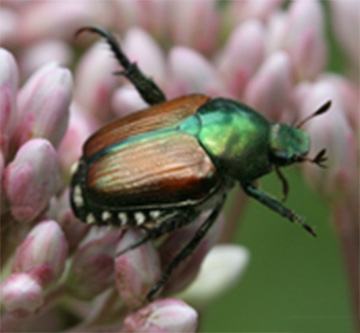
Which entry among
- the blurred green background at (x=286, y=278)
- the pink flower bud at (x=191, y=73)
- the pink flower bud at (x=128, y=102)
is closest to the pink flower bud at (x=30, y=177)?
the pink flower bud at (x=128, y=102)

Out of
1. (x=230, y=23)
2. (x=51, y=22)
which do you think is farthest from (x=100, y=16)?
(x=230, y=23)

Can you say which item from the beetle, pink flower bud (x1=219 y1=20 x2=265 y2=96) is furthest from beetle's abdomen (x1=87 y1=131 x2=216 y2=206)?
pink flower bud (x1=219 y1=20 x2=265 y2=96)

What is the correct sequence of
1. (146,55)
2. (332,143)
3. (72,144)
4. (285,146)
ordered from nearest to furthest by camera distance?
(285,146)
(72,144)
(332,143)
(146,55)

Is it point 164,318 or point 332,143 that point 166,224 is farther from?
point 332,143

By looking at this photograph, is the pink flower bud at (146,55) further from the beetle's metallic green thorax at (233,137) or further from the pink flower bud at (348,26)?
the beetle's metallic green thorax at (233,137)

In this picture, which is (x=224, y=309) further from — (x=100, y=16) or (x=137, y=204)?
(x=137, y=204)

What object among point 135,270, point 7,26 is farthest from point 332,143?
point 7,26
